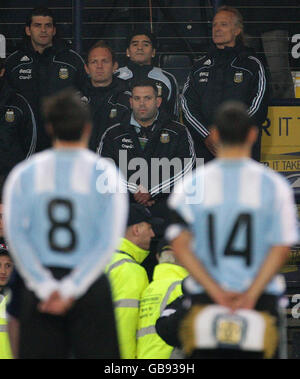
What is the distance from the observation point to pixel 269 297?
490cm

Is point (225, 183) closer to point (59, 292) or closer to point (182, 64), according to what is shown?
point (59, 292)

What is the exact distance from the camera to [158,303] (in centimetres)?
684

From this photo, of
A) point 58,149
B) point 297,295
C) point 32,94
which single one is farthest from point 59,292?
point 32,94

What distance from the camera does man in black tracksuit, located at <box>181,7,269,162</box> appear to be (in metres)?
8.63

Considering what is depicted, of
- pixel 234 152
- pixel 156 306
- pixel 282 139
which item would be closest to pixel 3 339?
pixel 156 306

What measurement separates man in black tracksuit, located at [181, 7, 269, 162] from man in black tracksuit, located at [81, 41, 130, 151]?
0.58 m

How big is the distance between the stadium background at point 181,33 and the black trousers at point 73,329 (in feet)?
11.1

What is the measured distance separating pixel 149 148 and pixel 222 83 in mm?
873

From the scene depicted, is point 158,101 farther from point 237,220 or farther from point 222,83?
point 237,220

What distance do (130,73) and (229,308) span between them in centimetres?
483

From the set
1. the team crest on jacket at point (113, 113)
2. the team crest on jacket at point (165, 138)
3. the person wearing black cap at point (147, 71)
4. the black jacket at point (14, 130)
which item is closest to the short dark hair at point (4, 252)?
the black jacket at point (14, 130)

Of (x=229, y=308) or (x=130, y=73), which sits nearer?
(x=229, y=308)

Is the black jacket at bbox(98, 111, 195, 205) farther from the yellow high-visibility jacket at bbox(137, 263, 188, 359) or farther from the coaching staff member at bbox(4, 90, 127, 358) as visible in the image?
the coaching staff member at bbox(4, 90, 127, 358)
